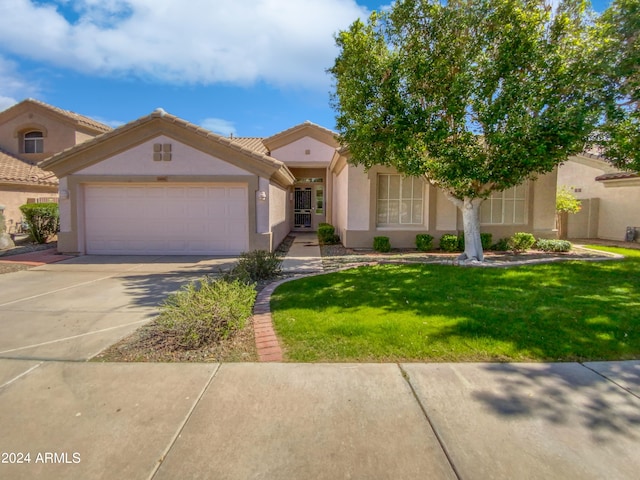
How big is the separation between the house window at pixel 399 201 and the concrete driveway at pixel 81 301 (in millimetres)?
5860

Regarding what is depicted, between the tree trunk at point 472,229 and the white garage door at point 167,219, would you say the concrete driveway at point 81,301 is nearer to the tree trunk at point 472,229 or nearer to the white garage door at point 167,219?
the white garage door at point 167,219

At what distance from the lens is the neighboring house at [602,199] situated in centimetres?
1528

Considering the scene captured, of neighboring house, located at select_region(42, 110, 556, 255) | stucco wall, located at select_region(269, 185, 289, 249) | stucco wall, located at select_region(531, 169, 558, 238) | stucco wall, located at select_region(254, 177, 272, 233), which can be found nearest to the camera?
neighboring house, located at select_region(42, 110, 556, 255)

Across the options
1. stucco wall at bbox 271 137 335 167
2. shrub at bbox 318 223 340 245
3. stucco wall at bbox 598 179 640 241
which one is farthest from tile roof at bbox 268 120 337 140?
stucco wall at bbox 598 179 640 241

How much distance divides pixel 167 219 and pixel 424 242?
28.7ft

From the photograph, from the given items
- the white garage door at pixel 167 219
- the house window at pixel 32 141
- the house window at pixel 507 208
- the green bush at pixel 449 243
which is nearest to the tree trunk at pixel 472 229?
the green bush at pixel 449 243

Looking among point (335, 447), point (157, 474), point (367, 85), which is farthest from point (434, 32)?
point (157, 474)

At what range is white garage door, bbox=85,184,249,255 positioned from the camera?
456 inches

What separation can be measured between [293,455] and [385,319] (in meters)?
2.79

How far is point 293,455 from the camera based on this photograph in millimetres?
2479

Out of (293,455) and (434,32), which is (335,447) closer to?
(293,455)

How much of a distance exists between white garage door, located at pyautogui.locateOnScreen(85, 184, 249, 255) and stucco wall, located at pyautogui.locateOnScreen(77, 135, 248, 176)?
0.53 meters

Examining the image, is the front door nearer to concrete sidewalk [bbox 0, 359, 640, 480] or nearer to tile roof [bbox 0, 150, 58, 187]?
tile roof [bbox 0, 150, 58, 187]

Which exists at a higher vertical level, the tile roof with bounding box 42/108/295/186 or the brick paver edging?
the tile roof with bounding box 42/108/295/186
